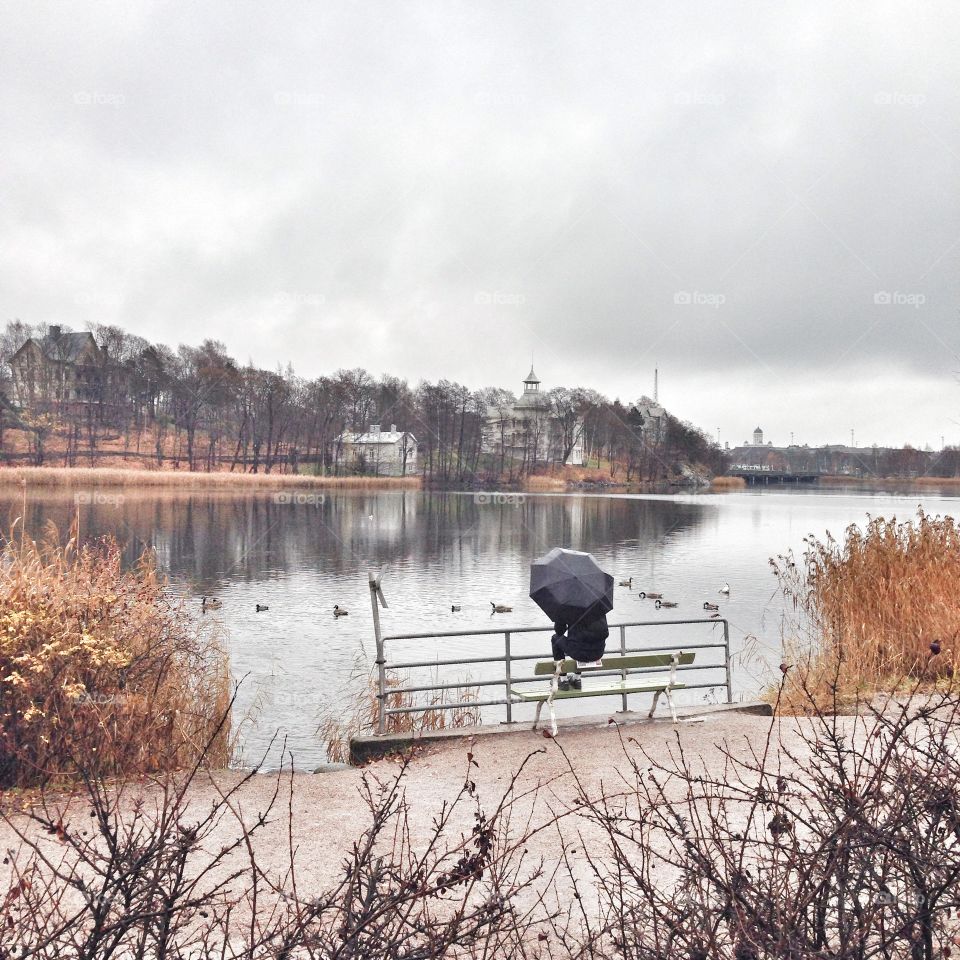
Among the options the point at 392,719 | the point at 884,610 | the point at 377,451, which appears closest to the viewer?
the point at 392,719

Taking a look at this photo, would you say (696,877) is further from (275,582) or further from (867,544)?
(275,582)

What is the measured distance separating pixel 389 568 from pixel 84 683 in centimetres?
2475

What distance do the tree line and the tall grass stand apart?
5.79 metres

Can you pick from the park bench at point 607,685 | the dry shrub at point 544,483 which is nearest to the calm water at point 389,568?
the park bench at point 607,685

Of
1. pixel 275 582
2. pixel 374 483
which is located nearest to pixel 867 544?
pixel 275 582

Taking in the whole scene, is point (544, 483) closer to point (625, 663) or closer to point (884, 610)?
point (884, 610)

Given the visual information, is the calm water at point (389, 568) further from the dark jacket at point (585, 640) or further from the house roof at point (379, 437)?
the house roof at point (379, 437)

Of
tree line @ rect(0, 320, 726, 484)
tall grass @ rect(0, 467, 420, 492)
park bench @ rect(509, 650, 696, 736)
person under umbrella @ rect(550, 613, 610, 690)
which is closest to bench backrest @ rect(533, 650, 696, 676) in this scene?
park bench @ rect(509, 650, 696, 736)

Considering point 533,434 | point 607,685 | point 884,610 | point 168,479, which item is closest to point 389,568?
point 884,610

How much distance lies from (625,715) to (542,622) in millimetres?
13122

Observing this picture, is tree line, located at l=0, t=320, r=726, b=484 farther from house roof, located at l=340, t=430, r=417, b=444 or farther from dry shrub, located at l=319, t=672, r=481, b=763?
dry shrub, located at l=319, t=672, r=481, b=763

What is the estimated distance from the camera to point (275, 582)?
94.0ft

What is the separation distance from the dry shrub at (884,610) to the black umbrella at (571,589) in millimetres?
3140

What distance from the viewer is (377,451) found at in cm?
11294
